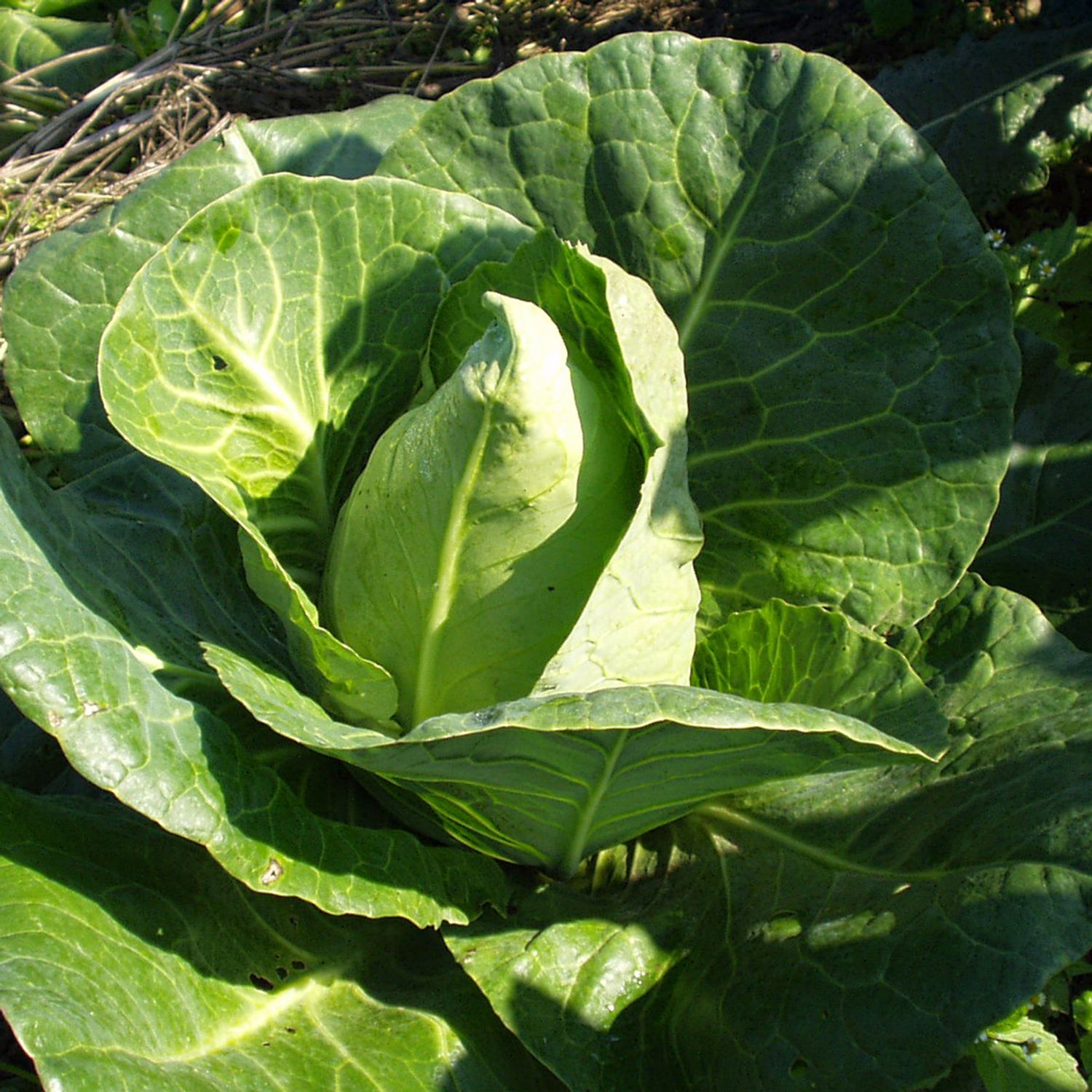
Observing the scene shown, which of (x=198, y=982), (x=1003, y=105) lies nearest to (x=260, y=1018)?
(x=198, y=982)

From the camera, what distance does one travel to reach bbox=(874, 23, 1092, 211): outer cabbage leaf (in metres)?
3.81

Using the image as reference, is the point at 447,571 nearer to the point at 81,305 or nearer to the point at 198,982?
the point at 198,982

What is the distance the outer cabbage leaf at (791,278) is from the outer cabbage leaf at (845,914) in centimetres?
28

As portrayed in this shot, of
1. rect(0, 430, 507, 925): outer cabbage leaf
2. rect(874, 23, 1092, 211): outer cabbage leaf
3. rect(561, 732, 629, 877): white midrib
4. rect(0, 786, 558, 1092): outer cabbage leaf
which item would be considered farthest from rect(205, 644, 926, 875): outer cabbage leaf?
rect(874, 23, 1092, 211): outer cabbage leaf

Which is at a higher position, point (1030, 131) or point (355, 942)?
point (1030, 131)

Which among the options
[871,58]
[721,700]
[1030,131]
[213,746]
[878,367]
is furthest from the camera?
[871,58]

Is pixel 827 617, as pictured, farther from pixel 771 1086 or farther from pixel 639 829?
pixel 771 1086

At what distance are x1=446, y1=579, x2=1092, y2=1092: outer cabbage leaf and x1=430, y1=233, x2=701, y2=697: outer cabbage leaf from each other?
27cm

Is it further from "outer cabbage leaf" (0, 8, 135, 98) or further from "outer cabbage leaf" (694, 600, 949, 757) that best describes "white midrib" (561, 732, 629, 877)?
"outer cabbage leaf" (0, 8, 135, 98)

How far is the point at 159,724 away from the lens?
1753 millimetres

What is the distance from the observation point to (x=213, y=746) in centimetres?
182

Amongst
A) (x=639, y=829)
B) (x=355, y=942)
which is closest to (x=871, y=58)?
(x=639, y=829)

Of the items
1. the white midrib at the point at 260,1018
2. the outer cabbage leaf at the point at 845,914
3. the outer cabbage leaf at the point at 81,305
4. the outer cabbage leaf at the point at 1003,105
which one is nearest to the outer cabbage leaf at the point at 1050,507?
the outer cabbage leaf at the point at 845,914

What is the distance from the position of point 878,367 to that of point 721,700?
98 centimetres
